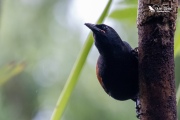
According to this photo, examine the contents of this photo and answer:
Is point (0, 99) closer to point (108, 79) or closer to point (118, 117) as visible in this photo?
point (118, 117)

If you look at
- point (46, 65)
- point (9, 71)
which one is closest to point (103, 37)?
point (9, 71)

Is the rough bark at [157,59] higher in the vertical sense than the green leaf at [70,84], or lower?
higher

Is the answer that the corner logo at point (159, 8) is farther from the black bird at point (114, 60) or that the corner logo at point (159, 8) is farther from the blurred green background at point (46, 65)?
the blurred green background at point (46, 65)

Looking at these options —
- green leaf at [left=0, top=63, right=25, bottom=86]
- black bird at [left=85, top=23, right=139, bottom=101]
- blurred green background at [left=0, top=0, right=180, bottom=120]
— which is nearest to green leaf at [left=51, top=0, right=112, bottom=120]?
black bird at [left=85, top=23, right=139, bottom=101]

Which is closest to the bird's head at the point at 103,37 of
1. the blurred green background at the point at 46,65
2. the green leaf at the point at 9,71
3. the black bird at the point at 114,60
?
the black bird at the point at 114,60

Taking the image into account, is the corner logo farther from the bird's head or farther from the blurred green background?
the blurred green background

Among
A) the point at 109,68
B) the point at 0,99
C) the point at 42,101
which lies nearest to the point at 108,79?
the point at 109,68

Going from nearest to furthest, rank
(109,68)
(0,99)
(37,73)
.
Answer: (109,68) → (0,99) → (37,73)
